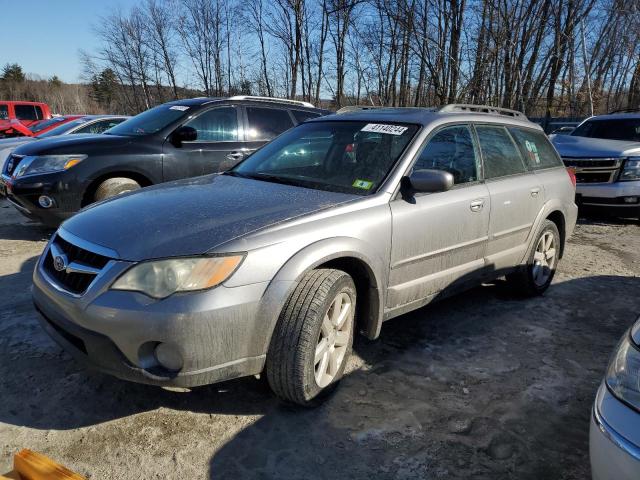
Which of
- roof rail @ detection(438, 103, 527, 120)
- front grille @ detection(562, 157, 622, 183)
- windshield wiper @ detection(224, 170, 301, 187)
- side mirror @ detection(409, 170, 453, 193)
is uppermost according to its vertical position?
roof rail @ detection(438, 103, 527, 120)

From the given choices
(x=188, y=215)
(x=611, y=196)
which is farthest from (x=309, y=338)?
(x=611, y=196)

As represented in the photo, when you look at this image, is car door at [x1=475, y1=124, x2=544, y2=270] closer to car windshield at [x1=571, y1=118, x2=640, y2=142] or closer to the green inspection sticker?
the green inspection sticker

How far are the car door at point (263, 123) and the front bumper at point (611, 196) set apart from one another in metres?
4.75

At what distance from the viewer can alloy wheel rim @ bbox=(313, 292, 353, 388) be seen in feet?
8.61

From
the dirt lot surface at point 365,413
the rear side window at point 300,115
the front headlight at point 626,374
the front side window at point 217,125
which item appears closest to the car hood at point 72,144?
the front side window at point 217,125

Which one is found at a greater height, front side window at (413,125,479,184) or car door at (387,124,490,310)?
front side window at (413,125,479,184)

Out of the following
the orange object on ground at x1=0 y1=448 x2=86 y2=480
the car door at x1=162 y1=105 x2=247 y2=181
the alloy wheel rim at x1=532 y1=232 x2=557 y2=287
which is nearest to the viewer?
the orange object on ground at x1=0 y1=448 x2=86 y2=480

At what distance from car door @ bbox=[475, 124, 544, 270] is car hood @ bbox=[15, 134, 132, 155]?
4063mm

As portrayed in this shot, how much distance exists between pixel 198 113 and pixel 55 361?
12.8ft

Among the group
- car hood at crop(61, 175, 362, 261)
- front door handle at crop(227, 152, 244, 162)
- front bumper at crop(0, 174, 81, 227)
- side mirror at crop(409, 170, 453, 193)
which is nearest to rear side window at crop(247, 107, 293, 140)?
front door handle at crop(227, 152, 244, 162)

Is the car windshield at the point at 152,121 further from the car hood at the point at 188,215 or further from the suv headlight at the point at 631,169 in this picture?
the suv headlight at the point at 631,169

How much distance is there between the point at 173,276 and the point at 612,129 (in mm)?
9056

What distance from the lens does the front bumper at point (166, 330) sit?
2.14 m

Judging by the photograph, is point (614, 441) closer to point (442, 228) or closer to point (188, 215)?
point (442, 228)
